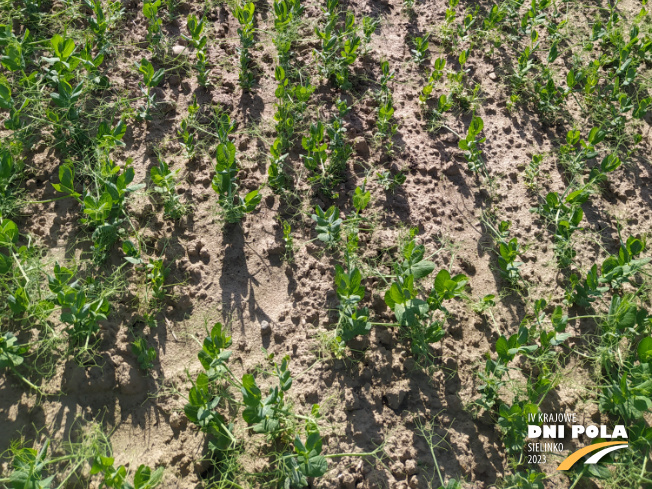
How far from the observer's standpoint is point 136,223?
2.77 metres

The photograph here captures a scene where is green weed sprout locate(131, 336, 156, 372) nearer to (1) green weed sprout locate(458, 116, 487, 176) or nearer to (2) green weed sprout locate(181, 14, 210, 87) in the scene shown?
(2) green weed sprout locate(181, 14, 210, 87)

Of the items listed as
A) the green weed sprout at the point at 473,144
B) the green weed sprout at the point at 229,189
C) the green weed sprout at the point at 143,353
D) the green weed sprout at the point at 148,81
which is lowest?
the green weed sprout at the point at 143,353

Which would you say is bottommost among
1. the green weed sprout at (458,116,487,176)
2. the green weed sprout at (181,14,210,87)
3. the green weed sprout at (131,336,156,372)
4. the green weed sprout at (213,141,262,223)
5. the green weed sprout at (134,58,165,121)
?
the green weed sprout at (131,336,156,372)

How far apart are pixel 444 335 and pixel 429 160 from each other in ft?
3.82

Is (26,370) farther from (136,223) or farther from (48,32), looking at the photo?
(48,32)

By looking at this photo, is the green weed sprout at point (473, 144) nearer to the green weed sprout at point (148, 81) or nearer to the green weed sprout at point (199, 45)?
the green weed sprout at point (199, 45)

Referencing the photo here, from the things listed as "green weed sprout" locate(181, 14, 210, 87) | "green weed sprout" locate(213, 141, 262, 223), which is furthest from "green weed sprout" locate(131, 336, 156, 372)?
"green weed sprout" locate(181, 14, 210, 87)

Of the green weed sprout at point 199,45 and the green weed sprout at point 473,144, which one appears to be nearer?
the green weed sprout at point 473,144

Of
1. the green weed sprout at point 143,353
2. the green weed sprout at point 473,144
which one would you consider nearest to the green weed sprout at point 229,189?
the green weed sprout at point 143,353

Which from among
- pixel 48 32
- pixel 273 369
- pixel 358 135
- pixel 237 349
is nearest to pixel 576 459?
pixel 273 369

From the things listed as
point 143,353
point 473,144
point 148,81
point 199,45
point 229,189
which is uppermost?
point 199,45

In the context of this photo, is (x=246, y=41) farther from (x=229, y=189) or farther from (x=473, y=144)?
(x=473, y=144)

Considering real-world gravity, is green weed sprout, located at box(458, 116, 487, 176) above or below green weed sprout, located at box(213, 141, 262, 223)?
above

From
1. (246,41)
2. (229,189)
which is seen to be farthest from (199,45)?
(229,189)
